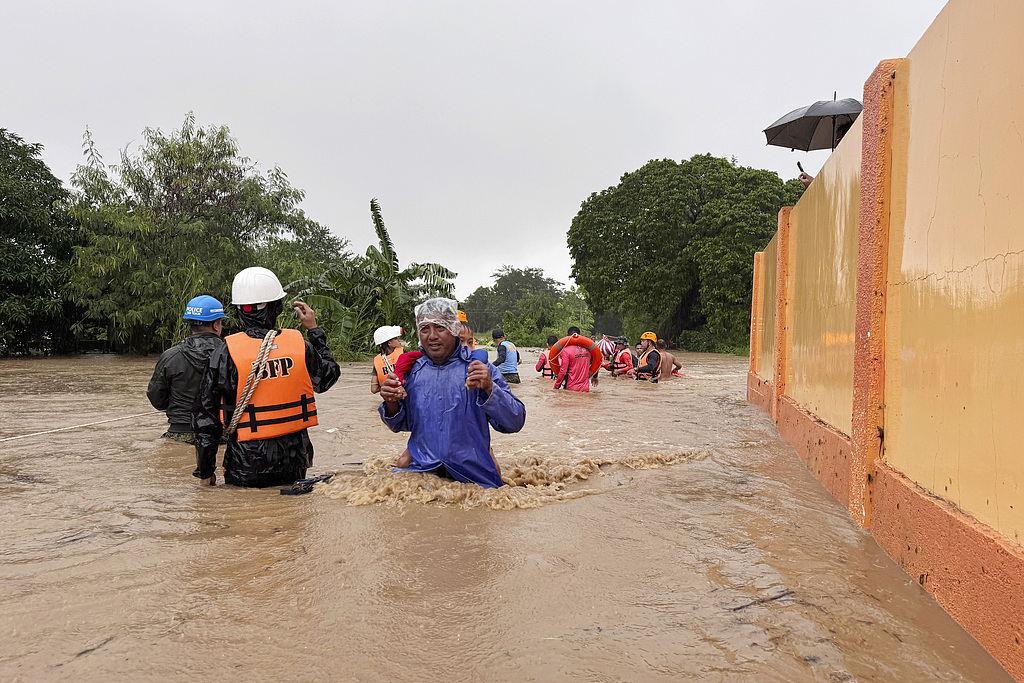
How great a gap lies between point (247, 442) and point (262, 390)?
43 centimetres

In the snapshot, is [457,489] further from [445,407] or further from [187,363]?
[187,363]

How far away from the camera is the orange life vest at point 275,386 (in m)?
4.26

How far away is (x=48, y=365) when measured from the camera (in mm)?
19766

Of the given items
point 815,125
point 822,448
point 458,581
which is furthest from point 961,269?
point 815,125

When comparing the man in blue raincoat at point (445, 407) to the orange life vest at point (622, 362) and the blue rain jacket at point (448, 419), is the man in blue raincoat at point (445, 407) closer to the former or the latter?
the blue rain jacket at point (448, 419)

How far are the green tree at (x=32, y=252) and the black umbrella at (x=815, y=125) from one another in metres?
23.1

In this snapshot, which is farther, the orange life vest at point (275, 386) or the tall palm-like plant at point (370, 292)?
the tall palm-like plant at point (370, 292)

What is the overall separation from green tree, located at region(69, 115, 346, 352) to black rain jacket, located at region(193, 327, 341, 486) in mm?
19622

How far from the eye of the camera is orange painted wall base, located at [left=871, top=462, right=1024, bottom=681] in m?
2.36

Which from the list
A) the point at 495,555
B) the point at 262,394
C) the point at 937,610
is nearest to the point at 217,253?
the point at 262,394

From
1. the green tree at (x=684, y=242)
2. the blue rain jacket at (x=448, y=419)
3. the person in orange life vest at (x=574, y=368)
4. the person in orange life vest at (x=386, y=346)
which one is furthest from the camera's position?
the green tree at (x=684, y=242)

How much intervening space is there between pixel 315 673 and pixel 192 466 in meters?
4.19

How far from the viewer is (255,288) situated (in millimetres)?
4391

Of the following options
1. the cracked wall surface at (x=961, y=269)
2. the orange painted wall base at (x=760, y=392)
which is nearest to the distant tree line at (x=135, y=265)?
the orange painted wall base at (x=760, y=392)
